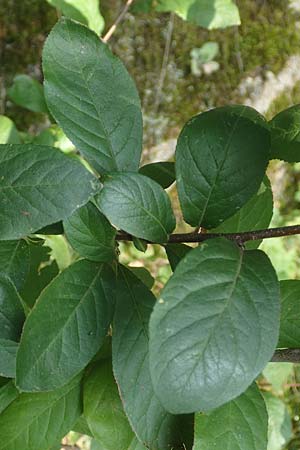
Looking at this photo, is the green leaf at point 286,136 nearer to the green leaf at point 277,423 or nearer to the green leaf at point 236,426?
the green leaf at point 236,426

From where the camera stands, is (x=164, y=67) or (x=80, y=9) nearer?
(x=80, y=9)

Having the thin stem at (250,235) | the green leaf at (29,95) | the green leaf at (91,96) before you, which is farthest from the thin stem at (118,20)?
the thin stem at (250,235)

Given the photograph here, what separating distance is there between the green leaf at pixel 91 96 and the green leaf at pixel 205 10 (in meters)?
1.10

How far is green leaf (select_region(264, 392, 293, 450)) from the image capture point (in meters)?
1.98

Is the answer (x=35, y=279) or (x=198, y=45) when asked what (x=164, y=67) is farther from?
(x=35, y=279)

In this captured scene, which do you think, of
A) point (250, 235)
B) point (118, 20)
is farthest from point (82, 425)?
point (118, 20)

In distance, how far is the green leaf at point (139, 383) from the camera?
749 millimetres

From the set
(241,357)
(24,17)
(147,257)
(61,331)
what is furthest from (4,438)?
(24,17)

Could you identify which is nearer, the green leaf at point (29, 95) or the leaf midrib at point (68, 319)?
the leaf midrib at point (68, 319)

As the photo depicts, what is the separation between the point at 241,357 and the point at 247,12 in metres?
1.98

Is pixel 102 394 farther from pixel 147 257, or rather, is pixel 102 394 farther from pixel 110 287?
pixel 147 257

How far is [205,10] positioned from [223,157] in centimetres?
119

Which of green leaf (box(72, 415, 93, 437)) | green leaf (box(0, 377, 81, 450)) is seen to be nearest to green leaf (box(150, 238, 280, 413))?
green leaf (box(0, 377, 81, 450))

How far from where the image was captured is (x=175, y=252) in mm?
774
